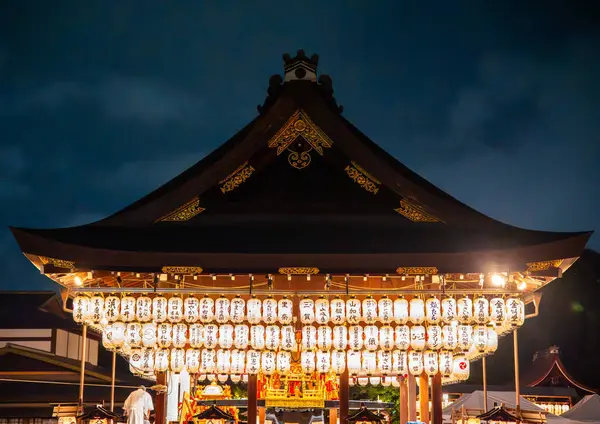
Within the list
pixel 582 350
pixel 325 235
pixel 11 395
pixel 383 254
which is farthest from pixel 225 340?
pixel 582 350

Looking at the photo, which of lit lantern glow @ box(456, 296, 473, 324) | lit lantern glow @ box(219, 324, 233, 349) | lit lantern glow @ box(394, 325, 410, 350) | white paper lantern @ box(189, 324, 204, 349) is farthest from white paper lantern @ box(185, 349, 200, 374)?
lit lantern glow @ box(456, 296, 473, 324)

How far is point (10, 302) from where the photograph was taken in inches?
1017

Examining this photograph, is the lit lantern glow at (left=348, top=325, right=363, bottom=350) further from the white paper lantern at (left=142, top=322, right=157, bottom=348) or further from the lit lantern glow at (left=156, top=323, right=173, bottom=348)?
the white paper lantern at (left=142, top=322, right=157, bottom=348)

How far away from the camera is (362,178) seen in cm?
1073

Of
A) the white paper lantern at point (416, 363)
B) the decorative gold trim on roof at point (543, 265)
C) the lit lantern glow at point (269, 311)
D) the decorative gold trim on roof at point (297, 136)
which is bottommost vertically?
the white paper lantern at point (416, 363)

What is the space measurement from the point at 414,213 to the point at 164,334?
4.77m

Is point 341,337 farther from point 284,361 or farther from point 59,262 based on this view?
point 59,262

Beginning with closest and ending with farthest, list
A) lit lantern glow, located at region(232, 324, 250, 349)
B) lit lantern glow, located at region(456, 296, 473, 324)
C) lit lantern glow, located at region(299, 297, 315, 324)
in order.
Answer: lit lantern glow, located at region(456, 296, 473, 324) → lit lantern glow, located at region(299, 297, 315, 324) → lit lantern glow, located at region(232, 324, 250, 349)

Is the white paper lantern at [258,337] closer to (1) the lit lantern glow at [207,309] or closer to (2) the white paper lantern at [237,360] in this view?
(2) the white paper lantern at [237,360]

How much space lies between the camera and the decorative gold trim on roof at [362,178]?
10648 mm

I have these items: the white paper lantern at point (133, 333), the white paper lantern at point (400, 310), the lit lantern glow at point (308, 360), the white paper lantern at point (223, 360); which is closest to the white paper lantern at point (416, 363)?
the white paper lantern at point (400, 310)

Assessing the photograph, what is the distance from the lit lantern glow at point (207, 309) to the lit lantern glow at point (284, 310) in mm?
1096

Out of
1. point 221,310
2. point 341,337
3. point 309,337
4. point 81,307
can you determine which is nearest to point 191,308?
point 221,310

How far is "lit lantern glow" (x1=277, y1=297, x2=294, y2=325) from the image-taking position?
1037cm
